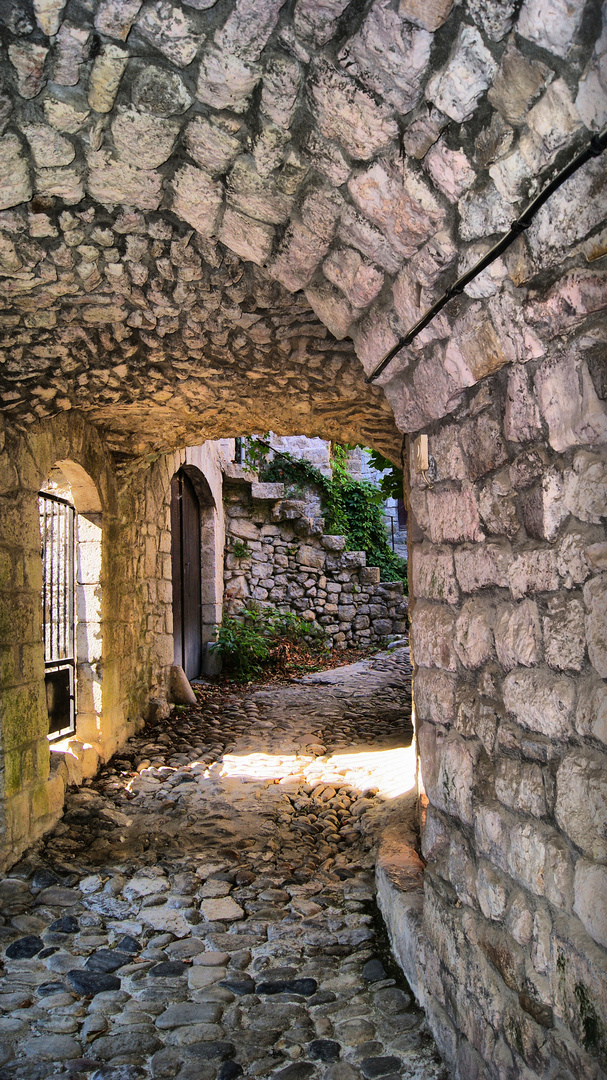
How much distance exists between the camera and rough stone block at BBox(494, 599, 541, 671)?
1.61m

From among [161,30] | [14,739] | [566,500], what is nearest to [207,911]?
[14,739]

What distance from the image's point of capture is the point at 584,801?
1389mm

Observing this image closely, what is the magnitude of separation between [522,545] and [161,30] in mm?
1436

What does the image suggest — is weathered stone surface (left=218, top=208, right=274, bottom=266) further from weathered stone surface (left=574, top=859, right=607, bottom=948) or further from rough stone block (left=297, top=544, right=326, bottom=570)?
rough stone block (left=297, top=544, right=326, bottom=570)

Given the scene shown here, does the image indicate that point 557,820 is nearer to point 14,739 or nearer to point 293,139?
point 293,139

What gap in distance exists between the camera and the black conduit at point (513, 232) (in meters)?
1.21

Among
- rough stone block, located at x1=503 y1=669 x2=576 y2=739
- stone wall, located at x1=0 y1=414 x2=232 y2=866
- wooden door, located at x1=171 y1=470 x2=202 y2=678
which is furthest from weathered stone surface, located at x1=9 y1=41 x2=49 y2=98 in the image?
wooden door, located at x1=171 y1=470 x2=202 y2=678

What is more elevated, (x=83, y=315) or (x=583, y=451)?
(x=83, y=315)

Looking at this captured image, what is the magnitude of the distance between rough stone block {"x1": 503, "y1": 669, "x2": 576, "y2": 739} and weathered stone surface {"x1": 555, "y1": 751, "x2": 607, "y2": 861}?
0.07m

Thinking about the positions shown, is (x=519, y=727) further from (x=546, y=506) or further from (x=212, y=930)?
(x=212, y=930)

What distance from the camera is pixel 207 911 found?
3.22m

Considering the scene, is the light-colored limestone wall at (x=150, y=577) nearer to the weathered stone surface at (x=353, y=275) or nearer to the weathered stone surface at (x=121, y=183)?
the weathered stone surface at (x=121, y=183)

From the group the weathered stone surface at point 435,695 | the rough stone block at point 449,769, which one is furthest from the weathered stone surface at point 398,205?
the rough stone block at point 449,769

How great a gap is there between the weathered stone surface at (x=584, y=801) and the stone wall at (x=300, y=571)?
9214mm
